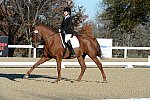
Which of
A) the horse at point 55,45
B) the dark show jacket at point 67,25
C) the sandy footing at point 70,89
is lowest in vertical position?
the sandy footing at point 70,89

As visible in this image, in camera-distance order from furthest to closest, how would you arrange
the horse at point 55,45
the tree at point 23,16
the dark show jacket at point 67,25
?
the tree at point 23,16
the horse at point 55,45
the dark show jacket at point 67,25

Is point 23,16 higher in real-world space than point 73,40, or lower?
higher

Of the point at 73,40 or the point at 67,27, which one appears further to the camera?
the point at 73,40

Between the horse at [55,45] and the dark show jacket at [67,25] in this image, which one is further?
the horse at [55,45]

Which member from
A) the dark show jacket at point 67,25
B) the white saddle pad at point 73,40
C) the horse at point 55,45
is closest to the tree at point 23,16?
the horse at point 55,45

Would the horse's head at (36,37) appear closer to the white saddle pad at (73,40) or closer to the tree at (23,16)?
the white saddle pad at (73,40)

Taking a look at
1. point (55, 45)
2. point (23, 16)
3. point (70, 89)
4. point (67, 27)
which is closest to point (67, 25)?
point (67, 27)

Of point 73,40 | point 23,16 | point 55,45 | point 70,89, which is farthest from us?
point 23,16

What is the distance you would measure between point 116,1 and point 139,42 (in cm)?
576

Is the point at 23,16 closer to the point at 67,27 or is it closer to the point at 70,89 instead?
the point at 67,27

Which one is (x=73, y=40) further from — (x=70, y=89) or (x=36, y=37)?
(x=70, y=89)

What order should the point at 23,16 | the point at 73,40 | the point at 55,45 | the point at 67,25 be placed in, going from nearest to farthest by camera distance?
the point at 67,25, the point at 55,45, the point at 73,40, the point at 23,16

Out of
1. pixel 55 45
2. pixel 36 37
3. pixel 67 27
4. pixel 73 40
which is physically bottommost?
pixel 55 45

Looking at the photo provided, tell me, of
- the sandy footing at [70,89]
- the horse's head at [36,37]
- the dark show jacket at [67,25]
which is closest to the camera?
the sandy footing at [70,89]
